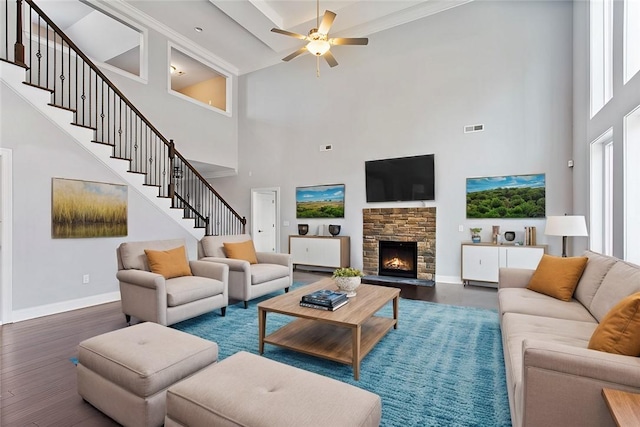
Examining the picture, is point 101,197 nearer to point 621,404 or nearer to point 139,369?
point 139,369

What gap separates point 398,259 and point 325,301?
402cm

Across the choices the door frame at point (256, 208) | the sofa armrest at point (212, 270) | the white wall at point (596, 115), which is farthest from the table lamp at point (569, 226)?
the door frame at point (256, 208)

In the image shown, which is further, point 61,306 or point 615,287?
point 61,306

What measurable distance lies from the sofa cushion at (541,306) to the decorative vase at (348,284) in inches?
50.3

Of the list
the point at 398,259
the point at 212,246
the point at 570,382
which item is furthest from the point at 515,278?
the point at 212,246

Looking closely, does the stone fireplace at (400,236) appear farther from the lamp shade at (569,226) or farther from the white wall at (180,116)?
the white wall at (180,116)

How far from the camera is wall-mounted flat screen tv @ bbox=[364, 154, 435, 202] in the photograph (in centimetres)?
594

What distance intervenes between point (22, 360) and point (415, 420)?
10.5 ft

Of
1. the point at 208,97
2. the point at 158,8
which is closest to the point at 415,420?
the point at 158,8

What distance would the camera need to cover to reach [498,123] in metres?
5.41

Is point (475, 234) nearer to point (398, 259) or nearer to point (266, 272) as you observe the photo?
point (398, 259)

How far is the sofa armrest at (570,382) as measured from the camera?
1222mm

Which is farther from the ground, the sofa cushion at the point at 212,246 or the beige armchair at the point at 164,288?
the sofa cushion at the point at 212,246

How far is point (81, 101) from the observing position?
17.5 ft
